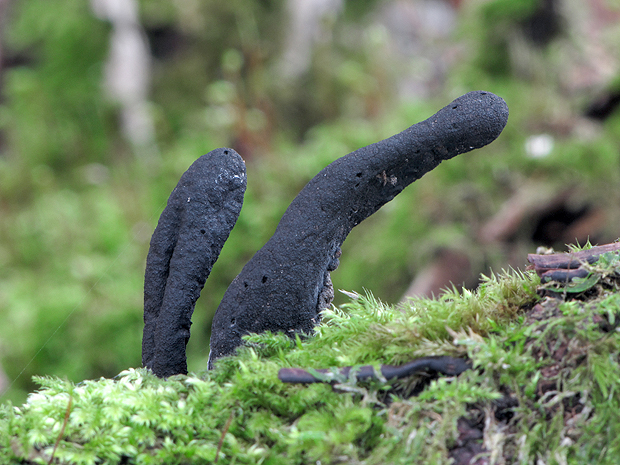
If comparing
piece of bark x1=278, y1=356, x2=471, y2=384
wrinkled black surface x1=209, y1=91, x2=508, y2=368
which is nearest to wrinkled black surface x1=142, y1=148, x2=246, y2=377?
wrinkled black surface x1=209, y1=91, x2=508, y2=368

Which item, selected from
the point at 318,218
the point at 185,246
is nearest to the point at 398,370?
the point at 318,218

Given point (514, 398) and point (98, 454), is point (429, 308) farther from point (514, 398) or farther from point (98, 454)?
point (98, 454)

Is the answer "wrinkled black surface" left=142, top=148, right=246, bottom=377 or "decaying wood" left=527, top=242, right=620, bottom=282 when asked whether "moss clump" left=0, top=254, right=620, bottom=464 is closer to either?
"decaying wood" left=527, top=242, right=620, bottom=282

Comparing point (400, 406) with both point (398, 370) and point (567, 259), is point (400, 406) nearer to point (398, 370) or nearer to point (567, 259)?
point (398, 370)

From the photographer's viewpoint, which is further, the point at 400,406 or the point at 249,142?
the point at 249,142

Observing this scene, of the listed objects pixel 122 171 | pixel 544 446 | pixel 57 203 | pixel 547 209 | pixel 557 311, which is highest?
pixel 122 171

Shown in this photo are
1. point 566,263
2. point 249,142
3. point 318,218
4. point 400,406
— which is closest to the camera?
point 400,406

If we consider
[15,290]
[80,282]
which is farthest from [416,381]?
[15,290]
